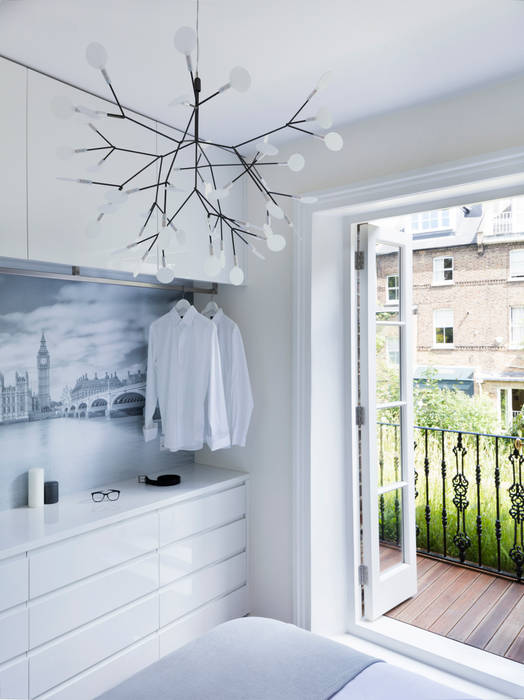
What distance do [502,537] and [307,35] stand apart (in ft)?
12.6

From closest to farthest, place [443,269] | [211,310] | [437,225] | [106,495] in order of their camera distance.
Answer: [106,495]
[211,310]
[437,225]
[443,269]

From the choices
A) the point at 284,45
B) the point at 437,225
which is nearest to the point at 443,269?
the point at 437,225

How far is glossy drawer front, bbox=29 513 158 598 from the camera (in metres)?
1.94

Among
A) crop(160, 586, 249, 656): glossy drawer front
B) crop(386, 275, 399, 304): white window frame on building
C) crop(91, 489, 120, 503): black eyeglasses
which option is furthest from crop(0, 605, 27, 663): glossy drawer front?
crop(386, 275, 399, 304): white window frame on building

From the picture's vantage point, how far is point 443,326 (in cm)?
635

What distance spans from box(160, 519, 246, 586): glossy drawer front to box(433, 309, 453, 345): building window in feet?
14.2

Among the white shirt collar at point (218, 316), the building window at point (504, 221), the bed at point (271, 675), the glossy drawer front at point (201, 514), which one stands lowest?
the bed at point (271, 675)

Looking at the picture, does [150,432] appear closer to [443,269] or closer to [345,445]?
[345,445]

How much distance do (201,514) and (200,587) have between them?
0.36 meters

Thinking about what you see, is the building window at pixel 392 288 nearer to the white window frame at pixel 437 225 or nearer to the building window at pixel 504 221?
the white window frame at pixel 437 225

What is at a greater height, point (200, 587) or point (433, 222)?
point (433, 222)

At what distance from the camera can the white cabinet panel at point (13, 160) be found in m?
1.91

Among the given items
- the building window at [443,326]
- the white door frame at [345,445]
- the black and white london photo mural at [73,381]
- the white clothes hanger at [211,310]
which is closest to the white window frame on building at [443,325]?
the building window at [443,326]

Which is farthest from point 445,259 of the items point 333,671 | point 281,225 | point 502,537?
point 333,671
